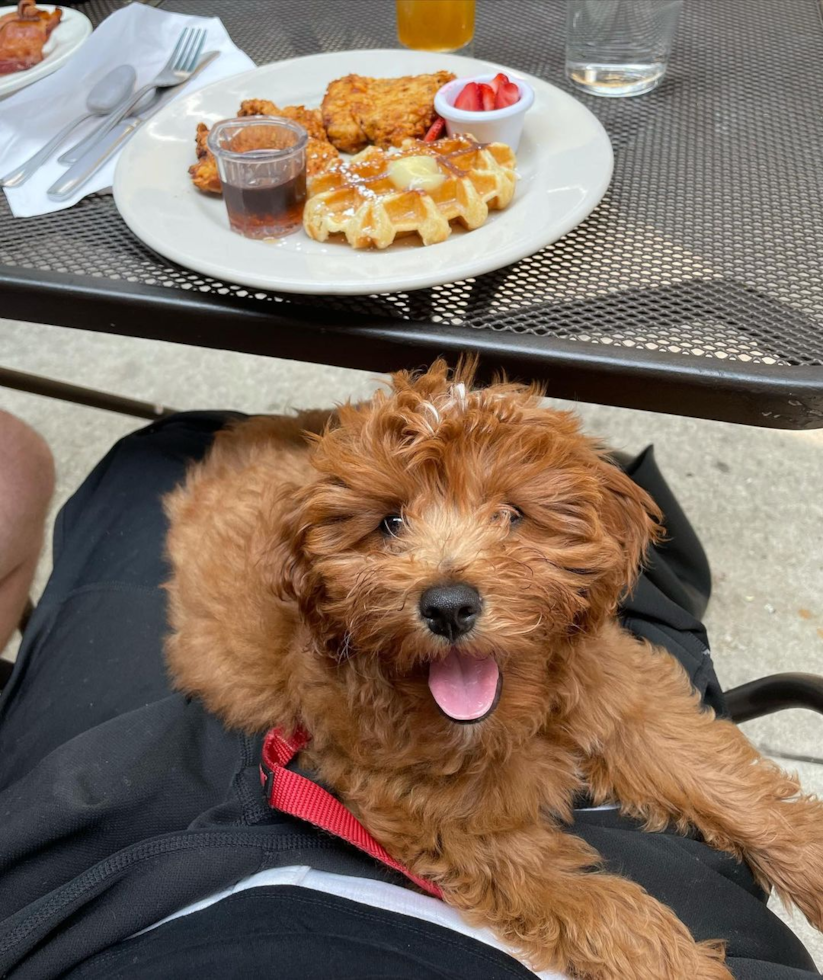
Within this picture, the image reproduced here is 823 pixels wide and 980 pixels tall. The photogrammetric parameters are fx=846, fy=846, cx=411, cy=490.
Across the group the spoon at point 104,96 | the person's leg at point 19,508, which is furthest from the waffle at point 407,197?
the person's leg at point 19,508

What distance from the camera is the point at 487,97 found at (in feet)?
4.57

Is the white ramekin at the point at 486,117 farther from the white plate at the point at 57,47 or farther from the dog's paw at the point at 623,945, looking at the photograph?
the dog's paw at the point at 623,945

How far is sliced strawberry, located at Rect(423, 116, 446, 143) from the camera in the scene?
4.71ft

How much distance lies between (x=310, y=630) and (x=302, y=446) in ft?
1.55

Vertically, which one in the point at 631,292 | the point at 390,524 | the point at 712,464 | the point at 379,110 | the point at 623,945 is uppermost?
the point at 379,110

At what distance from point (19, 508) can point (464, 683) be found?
3.13 feet

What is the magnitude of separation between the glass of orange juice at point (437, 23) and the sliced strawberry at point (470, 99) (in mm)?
282

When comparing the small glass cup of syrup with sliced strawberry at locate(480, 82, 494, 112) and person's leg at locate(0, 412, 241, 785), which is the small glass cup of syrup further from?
person's leg at locate(0, 412, 241, 785)

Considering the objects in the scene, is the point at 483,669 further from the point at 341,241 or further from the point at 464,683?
the point at 341,241

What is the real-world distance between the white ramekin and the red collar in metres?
1.01

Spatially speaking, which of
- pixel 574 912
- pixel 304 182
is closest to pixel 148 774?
pixel 574 912

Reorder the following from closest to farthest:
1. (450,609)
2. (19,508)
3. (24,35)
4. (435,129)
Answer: (450,609) < (435,129) < (19,508) < (24,35)

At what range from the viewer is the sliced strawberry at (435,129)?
143 cm

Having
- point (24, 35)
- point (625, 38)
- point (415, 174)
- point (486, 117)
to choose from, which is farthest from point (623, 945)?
point (24, 35)
